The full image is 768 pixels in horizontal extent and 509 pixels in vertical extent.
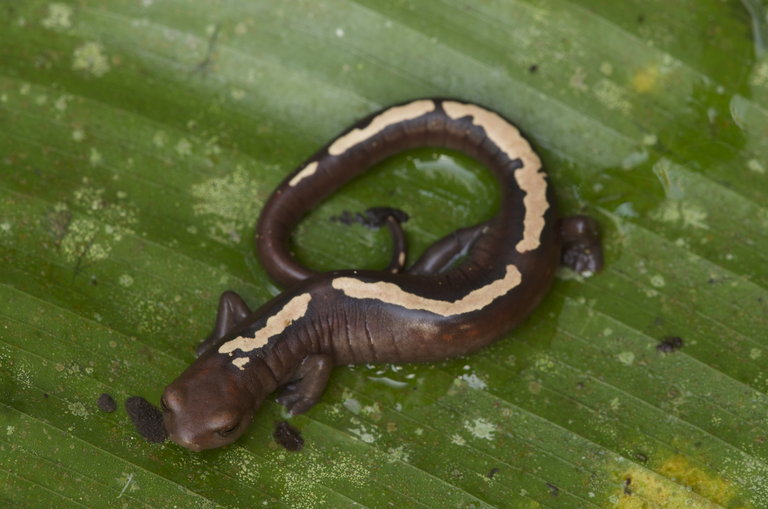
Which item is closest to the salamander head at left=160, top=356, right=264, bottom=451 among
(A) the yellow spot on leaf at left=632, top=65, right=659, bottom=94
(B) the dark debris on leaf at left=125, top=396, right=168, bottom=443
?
(B) the dark debris on leaf at left=125, top=396, right=168, bottom=443

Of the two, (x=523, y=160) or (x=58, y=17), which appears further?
(x=58, y=17)

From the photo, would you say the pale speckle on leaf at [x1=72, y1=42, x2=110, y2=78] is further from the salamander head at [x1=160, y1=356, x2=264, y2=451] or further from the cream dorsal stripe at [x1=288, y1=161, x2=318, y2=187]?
the salamander head at [x1=160, y1=356, x2=264, y2=451]

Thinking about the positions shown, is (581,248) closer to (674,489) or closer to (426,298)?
(426,298)

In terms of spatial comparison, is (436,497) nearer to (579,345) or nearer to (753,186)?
(579,345)

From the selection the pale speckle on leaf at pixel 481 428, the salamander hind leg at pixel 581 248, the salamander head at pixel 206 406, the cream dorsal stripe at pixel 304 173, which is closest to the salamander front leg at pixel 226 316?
the salamander head at pixel 206 406

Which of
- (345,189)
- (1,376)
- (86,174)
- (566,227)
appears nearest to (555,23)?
(566,227)

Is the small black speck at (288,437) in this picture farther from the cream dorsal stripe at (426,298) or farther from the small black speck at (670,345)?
the small black speck at (670,345)

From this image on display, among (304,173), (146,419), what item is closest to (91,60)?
(304,173)
